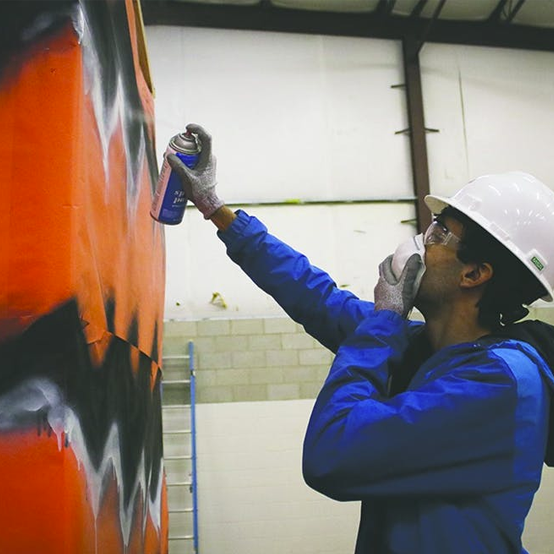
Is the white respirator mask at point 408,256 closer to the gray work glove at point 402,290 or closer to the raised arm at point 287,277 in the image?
the gray work glove at point 402,290

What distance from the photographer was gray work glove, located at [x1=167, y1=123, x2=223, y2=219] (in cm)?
149

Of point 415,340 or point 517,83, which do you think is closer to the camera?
point 415,340

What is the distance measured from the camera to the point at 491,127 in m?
5.35

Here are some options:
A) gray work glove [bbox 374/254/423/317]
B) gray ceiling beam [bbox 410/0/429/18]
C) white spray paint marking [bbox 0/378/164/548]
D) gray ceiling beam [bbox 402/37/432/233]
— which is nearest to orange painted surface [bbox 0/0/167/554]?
white spray paint marking [bbox 0/378/164/548]

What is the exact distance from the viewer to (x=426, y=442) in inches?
43.4

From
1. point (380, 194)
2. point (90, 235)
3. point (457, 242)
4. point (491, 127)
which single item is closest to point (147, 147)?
point (90, 235)

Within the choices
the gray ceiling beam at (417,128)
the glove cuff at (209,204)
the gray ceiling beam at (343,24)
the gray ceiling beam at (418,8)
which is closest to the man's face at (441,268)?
the glove cuff at (209,204)

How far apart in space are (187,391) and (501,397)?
364cm

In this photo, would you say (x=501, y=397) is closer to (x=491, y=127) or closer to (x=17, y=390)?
(x=17, y=390)

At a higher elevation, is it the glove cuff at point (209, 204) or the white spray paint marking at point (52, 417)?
the glove cuff at point (209, 204)

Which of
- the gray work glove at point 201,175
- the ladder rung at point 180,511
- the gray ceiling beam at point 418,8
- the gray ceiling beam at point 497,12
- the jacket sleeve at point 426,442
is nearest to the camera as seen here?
the jacket sleeve at point 426,442

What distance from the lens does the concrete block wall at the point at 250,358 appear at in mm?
4551

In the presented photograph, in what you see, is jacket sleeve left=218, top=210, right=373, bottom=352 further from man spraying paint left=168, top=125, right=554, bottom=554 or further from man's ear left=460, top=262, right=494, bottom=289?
man's ear left=460, top=262, right=494, bottom=289

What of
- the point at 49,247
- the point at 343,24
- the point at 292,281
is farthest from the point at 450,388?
the point at 343,24
